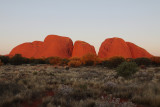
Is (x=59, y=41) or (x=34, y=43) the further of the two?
(x=34, y=43)

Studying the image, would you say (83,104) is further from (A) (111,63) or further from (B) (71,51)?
(B) (71,51)

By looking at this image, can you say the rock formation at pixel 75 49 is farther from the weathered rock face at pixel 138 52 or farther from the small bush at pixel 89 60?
the small bush at pixel 89 60

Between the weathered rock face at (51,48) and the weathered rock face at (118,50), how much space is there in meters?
17.2

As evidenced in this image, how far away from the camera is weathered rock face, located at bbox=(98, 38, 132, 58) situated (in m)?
53.3

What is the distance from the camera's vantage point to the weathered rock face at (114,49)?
53.3 metres

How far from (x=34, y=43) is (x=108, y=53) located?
4437cm

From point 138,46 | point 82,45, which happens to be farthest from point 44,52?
point 138,46

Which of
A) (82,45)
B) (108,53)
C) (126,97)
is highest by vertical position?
(82,45)

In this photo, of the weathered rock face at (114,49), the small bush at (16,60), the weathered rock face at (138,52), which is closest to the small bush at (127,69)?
the small bush at (16,60)

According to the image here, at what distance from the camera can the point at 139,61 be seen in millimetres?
31688

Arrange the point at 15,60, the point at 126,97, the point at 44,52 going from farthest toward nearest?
the point at 44,52 → the point at 15,60 → the point at 126,97

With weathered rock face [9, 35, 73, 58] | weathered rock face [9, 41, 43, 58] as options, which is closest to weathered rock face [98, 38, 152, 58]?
weathered rock face [9, 35, 73, 58]

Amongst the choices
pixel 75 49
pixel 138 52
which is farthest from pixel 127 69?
pixel 75 49

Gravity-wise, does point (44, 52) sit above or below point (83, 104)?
above
